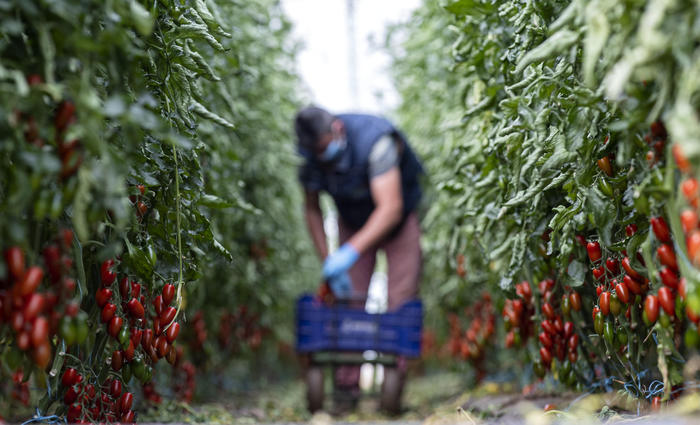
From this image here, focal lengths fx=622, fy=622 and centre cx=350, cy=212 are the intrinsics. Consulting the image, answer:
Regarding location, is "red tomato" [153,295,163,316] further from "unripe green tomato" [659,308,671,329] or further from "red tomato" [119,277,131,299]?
"unripe green tomato" [659,308,671,329]

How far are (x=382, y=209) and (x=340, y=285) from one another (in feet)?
1.51

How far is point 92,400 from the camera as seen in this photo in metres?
1.39

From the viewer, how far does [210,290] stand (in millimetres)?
2924

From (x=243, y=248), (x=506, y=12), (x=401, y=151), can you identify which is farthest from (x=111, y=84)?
(x=401, y=151)

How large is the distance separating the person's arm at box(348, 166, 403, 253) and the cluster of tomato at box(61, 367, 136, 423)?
181 cm

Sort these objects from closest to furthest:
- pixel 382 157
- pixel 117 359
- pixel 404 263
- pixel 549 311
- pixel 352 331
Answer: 1. pixel 117 359
2. pixel 549 311
3. pixel 352 331
4. pixel 382 157
5. pixel 404 263

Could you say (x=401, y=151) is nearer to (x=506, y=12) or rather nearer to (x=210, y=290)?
(x=210, y=290)

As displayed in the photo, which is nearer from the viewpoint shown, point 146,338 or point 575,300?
point 146,338

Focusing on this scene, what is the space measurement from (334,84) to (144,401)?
614cm

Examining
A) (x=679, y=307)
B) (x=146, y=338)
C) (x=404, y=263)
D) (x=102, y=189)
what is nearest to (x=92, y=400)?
(x=146, y=338)

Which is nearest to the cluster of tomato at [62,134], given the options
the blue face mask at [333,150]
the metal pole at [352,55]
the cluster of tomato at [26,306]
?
the cluster of tomato at [26,306]

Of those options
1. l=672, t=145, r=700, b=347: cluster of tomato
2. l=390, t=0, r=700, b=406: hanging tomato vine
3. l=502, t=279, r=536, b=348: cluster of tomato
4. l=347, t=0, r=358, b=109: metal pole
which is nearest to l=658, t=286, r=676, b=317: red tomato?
l=390, t=0, r=700, b=406: hanging tomato vine

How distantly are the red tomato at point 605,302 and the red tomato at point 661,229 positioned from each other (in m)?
0.25

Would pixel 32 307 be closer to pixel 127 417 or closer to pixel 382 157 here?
pixel 127 417
